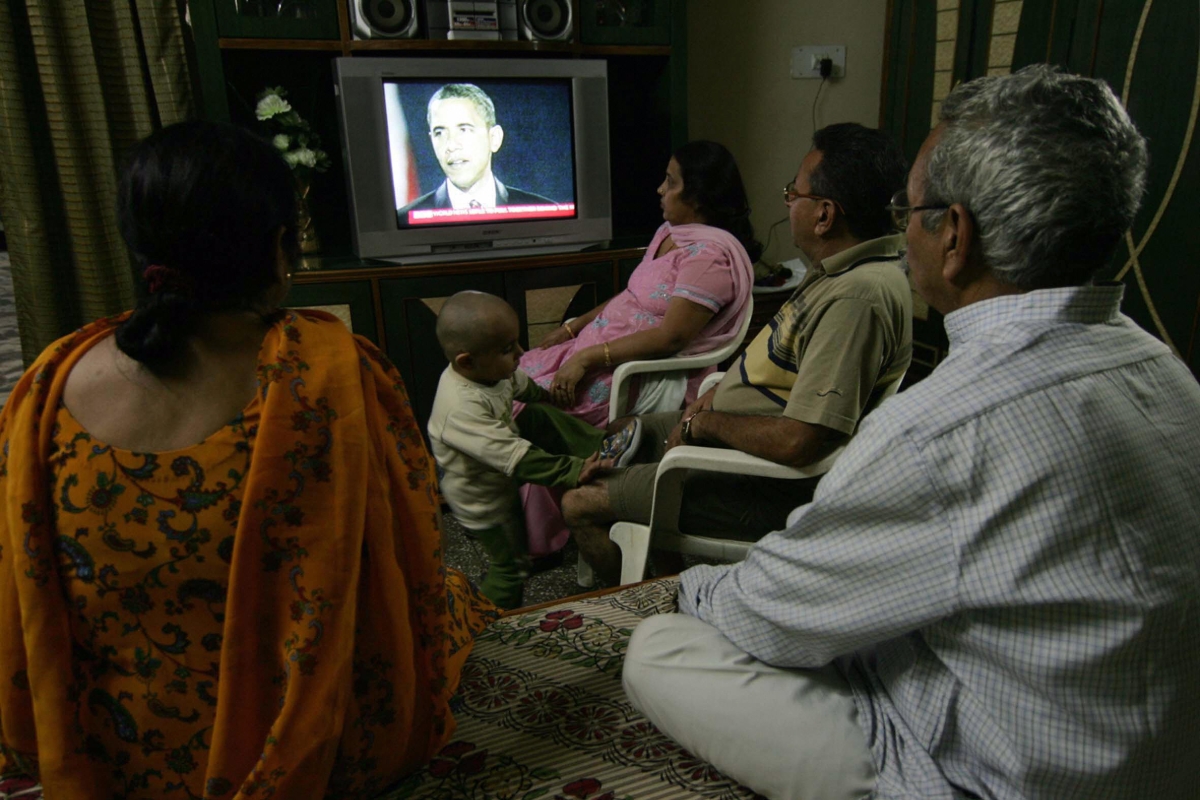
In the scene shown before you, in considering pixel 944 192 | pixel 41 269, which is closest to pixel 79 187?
pixel 41 269

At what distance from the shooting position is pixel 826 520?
0.81 m

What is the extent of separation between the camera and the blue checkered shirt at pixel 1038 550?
0.69 m

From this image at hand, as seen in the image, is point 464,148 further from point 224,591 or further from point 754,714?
point 754,714

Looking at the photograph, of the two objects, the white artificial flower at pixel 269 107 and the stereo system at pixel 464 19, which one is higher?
the stereo system at pixel 464 19

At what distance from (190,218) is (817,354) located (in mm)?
985

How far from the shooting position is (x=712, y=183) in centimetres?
210

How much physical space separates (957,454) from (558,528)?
1530mm

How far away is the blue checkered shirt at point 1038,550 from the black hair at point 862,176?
68 cm

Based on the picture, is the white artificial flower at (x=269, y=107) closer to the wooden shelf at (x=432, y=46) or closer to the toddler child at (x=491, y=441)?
the wooden shelf at (x=432, y=46)

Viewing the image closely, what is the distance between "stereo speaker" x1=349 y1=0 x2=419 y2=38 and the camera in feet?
7.82

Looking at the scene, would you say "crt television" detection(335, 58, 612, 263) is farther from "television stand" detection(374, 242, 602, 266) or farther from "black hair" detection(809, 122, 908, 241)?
"black hair" detection(809, 122, 908, 241)

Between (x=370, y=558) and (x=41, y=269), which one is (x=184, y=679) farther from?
(x=41, y=269)

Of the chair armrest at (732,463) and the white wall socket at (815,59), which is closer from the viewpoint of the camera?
the chair armrest at (732,463)

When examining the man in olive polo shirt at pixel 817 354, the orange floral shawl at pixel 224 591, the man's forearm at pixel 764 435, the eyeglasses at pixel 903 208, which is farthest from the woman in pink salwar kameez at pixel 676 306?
the orange floral shawl at pixel 224 591
